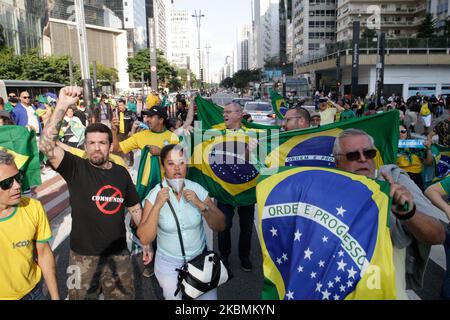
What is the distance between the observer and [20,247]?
106 inches

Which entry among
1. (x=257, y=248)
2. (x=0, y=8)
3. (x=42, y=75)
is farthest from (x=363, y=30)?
(x=257, y=248)

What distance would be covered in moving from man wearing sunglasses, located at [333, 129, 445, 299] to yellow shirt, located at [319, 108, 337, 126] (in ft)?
22.1

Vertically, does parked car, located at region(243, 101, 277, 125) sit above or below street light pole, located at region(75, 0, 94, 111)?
below

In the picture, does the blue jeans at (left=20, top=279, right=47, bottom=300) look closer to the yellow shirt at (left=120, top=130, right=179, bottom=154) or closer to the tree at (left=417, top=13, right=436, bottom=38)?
the yellow shirt at (left=120, top=130, right=179, bottom=154)

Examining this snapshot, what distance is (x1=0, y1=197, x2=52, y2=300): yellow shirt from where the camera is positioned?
8.63 feet

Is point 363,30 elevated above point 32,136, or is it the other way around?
point 363,30

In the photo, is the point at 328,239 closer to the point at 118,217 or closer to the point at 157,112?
the point at 118,217

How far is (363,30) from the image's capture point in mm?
70125

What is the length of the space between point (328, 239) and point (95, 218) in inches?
73.2

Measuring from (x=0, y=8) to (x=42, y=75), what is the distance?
1802cm

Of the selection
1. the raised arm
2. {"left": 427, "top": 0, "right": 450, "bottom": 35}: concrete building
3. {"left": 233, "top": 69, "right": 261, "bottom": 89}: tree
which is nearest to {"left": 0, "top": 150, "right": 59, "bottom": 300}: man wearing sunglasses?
the raised arm
